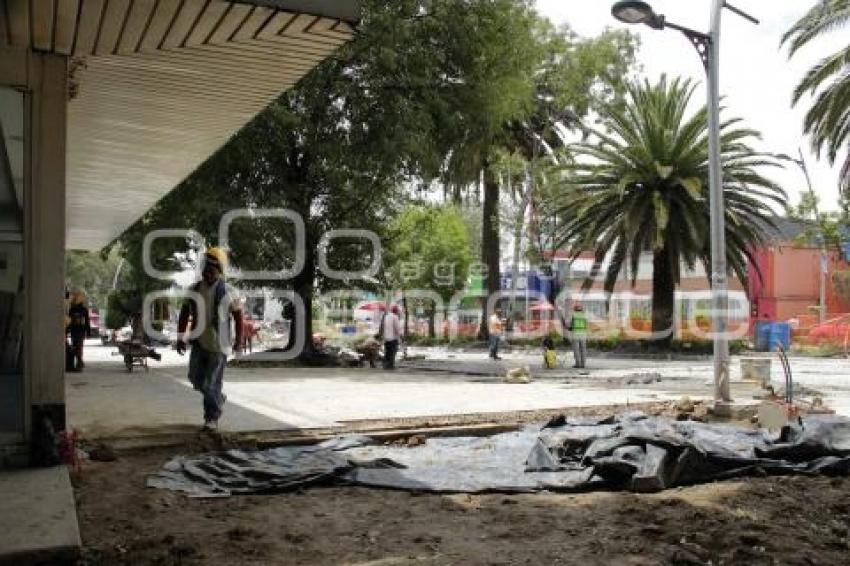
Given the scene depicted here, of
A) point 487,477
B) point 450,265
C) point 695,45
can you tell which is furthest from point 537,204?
point 487,477

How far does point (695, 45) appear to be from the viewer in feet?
36.5

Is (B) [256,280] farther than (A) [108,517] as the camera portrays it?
Yes

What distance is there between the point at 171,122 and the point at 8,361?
3.85 m

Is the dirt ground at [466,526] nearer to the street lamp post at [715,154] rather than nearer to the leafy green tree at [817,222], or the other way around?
the street lamp post at [715,154]

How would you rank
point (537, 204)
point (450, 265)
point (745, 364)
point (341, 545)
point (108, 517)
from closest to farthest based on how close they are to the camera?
point (341, 545) < point (108, 517) < point (745, 364) < point (537, 204) < point (450, 265)

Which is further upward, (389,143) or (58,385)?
(389,143)

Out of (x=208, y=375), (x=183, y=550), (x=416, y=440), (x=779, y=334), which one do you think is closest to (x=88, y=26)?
(x=208, y=375)

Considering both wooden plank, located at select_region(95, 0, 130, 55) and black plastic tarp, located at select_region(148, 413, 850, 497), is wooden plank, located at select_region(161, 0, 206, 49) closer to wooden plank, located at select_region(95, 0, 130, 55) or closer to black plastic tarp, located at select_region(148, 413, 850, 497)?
wooden plank, located at select_region(95, 0, 130, 55)

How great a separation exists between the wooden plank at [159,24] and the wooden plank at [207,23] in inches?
7.4

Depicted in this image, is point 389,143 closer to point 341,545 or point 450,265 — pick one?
point 341,545

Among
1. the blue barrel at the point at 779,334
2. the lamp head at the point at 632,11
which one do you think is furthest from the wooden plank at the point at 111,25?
the blue barrel at the point at 779,334

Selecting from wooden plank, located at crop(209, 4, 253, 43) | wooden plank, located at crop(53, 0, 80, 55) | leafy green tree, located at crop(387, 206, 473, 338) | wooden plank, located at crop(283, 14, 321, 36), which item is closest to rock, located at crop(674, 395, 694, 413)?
wooden plank, located at crop(283, 14, 321, 36)

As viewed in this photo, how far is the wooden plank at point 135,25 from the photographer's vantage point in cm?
569

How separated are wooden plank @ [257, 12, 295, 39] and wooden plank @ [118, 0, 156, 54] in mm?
804
